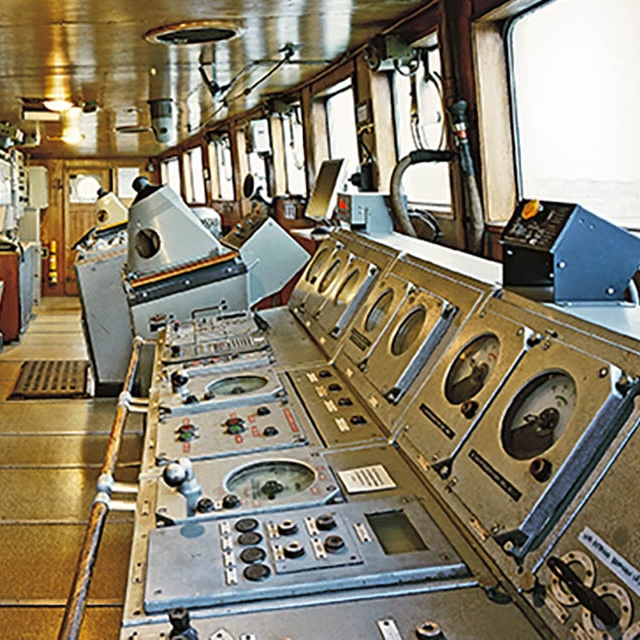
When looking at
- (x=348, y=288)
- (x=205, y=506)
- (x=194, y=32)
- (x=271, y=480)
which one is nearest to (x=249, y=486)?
(x=271, y=480)

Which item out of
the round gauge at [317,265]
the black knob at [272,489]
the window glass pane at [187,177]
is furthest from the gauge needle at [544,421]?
the window glass pane at [187,177]

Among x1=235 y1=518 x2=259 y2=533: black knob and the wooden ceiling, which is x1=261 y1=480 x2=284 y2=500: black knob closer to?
x1=235 y1=518 x2=259 y2=533: black knob

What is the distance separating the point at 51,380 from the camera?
20.1ft

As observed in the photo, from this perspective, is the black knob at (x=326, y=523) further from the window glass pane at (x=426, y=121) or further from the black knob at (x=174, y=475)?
the window glass pane at (x=426, y=121)

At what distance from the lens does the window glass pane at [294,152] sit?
23.3 feet

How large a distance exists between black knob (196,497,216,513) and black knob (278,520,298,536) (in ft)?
0.58

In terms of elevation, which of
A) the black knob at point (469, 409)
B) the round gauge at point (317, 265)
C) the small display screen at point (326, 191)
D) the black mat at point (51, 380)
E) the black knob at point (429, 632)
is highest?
the small display screen at point (326, 191)

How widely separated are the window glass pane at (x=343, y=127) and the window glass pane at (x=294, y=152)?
2.21 feet

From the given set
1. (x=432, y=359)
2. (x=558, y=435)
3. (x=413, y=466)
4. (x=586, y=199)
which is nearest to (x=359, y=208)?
(x=586, y=199)

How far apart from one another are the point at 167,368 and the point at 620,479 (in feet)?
6.49

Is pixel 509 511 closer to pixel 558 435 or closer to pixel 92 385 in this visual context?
pixel 558 435

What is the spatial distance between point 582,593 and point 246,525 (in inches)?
25.3

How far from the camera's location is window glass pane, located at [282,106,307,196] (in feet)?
23.3

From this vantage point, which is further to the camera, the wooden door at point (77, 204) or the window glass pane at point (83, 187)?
the window glass pane at point (83, 187)
